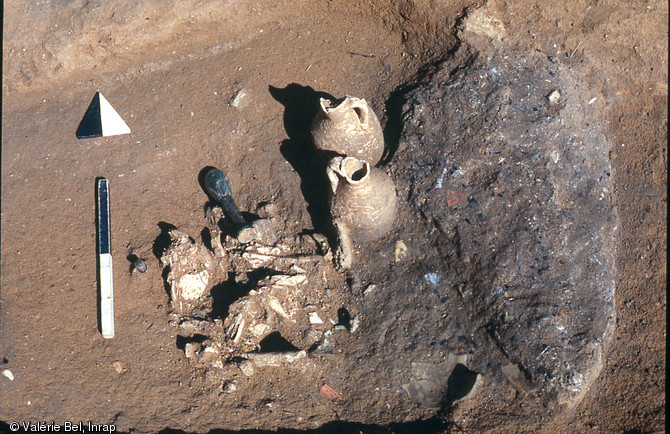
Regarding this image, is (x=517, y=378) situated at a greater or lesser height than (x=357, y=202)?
lesser

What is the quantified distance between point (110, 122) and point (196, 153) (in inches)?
44.4

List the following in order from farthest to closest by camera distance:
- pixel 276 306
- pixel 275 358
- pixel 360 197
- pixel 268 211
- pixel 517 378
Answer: pixel 268 211
pixel 276 306
pixel 275 358
pixel 360 197
pixel 517 378

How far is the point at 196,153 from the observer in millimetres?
4965

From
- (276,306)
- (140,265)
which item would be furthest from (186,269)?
(276,306)

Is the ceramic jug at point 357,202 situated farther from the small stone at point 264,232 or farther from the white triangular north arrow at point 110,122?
the white triangular north arrow at point 110,122

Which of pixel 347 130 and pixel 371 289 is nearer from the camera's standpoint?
pixel 347 130

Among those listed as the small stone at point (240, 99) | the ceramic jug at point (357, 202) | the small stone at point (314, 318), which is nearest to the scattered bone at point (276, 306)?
the small stone at point (314, 318)

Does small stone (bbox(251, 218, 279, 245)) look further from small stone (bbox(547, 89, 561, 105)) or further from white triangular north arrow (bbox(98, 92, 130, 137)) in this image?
small stone (bbox(547, 89, 561, 105))

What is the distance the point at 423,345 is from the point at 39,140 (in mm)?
4854

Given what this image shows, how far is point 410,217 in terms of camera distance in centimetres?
423

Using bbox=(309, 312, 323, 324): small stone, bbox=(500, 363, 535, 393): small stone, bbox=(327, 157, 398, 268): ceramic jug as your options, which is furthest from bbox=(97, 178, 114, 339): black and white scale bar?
bbox=(500, 363, 535, 393): small stone

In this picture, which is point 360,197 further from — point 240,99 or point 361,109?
point 240,99

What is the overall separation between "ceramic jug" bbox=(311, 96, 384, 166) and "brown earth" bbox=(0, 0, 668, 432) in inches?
26.6

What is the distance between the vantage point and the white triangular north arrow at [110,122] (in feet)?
16.8
